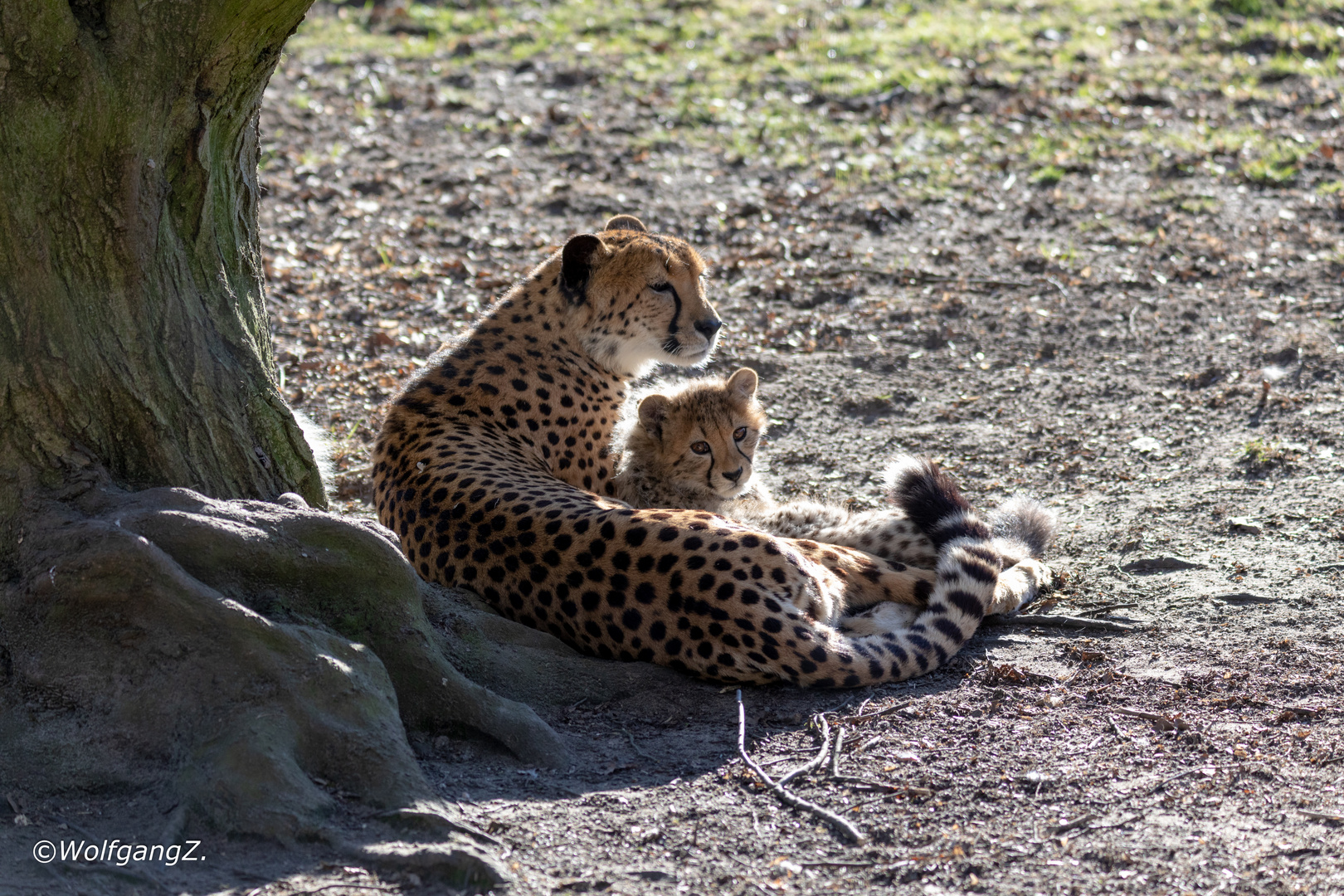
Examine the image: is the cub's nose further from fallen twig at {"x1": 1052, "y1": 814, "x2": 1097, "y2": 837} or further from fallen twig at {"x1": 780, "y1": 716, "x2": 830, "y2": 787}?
fallen twig at {"x1": 1052, "y1": 814, "x2": 1097, "y2": 837}

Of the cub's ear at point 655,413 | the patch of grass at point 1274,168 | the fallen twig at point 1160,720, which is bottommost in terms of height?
the fallen twig at point 1160,720

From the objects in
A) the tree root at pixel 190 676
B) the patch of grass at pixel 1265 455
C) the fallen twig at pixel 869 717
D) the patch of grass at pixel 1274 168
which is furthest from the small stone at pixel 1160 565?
the patch of grass at pixel 1274 168

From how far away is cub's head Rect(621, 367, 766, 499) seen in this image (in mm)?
5504

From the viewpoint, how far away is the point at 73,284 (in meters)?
3.63

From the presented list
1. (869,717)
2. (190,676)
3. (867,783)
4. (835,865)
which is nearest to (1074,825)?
(867,783)

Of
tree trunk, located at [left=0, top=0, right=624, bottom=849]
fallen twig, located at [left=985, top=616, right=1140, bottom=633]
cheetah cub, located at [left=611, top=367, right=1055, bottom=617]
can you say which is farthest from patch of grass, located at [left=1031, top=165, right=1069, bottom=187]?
tree trunk, located at [left=0, top=0, right=624, bottom=849]

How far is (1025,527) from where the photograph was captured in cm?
522

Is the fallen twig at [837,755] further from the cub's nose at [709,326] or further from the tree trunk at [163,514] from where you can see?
the cub's nose at [709,326]

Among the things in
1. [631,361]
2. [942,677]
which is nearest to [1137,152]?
[631,361]

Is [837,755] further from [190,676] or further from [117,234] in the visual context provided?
[117,234]

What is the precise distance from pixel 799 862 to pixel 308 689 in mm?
1308

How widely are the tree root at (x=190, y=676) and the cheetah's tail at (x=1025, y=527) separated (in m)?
2.62

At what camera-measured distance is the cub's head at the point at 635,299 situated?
5.68 metres

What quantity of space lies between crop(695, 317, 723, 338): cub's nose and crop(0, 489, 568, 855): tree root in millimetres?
2620
